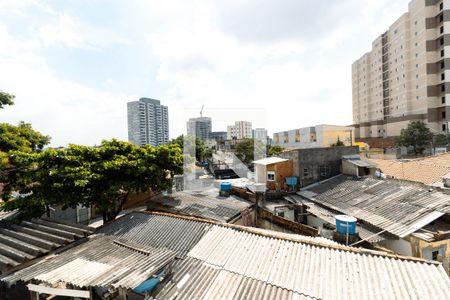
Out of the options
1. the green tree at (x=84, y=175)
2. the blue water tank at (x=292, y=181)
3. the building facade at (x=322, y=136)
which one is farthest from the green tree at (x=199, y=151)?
the green tree at (x=84, y=175)

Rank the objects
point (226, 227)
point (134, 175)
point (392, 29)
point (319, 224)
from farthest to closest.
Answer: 1. point (392, 29)
2. point (319, 224)
3. point (134, 175)
4. point (226, 227)

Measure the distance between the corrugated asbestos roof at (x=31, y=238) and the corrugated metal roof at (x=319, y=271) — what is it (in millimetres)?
Answer: 4664

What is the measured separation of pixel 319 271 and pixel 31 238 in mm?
9283

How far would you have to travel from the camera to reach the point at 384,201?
1338cm

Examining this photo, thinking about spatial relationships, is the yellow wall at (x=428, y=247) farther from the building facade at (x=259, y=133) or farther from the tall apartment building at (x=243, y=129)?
the tall apartment building at (x=243, y=129)

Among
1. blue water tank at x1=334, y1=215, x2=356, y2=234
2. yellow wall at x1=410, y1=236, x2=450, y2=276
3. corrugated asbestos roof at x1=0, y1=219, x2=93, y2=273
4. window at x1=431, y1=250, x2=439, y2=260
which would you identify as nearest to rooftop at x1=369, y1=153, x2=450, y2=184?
window at x1=431, y1=250, x2=439, y2=260

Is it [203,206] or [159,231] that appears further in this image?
[203,206]

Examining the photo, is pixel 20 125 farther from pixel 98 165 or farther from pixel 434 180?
pixel 434 180

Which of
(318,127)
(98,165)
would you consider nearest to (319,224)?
(98,165)

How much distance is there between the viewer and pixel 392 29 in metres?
60.2

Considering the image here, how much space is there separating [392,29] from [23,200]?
80.2 m

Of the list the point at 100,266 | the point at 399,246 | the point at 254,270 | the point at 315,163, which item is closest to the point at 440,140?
the point at 315,163

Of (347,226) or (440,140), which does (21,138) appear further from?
(440,140)

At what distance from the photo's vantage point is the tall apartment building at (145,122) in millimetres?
110188
